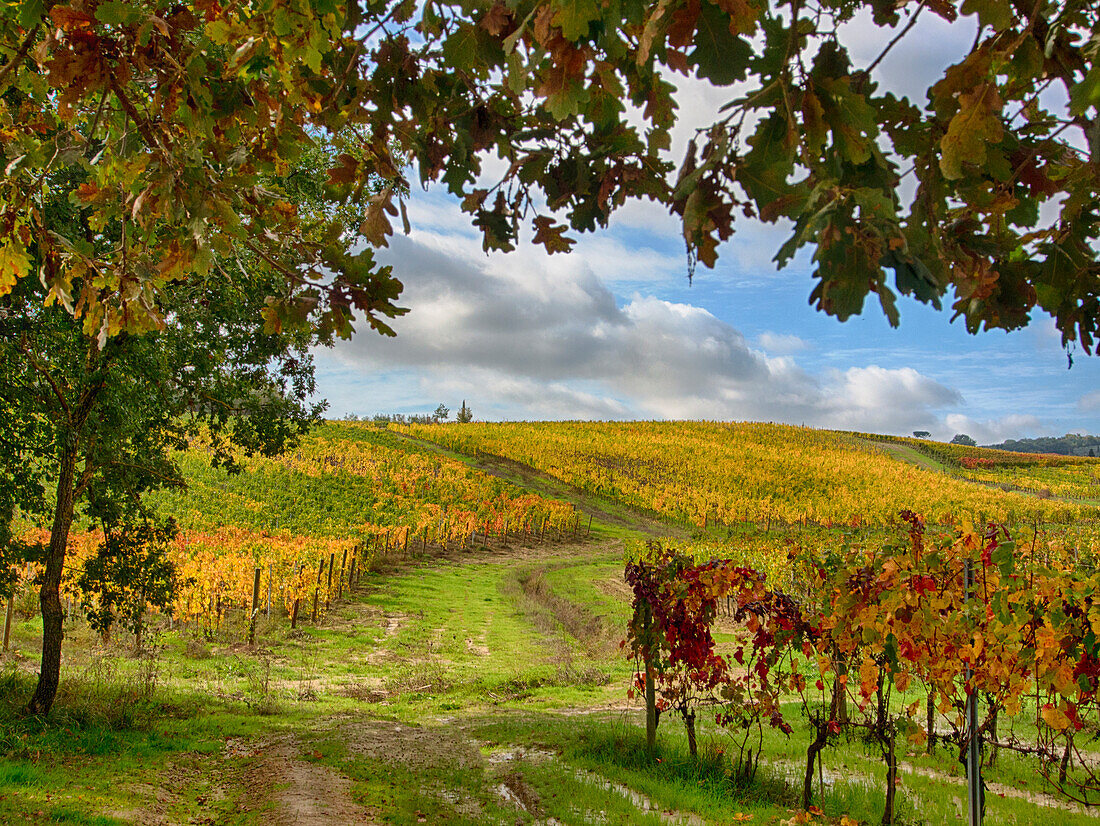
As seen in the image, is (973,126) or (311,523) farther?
(311,523)

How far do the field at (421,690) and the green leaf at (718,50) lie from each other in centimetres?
390

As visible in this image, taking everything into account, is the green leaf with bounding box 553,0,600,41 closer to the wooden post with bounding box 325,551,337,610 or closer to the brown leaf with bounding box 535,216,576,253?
the brown leaf with bounding box 535,216,576,253

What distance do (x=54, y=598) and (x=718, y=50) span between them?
31.0ft

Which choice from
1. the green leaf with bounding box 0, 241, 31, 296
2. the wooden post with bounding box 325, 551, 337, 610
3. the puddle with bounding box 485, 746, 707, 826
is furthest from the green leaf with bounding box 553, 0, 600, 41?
the wooden post with bounding box 325, 551, 337, 610

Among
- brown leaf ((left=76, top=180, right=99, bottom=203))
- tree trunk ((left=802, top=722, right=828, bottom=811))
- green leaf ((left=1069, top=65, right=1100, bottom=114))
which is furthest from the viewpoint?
tree trunk ((left=802, top=722, right=828, bottom=811))

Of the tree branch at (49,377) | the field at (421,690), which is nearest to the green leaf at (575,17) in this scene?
the field at (421,690)

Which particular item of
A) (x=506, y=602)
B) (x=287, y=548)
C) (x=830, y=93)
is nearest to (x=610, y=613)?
(x=506, y=602)

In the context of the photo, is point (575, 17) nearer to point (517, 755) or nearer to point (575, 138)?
point (575, 138)

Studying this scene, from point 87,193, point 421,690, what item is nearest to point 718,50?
point 87,193

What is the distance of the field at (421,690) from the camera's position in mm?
4922

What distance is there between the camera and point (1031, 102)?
1928mm

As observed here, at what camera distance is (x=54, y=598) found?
24.6 feet

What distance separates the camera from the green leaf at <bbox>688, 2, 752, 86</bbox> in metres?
1.09

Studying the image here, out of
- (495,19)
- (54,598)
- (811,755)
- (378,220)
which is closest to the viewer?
(495,19)
